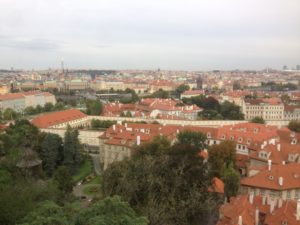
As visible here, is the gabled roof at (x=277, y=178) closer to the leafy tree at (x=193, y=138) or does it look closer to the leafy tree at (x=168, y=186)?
the leafy tree at (x=168, y=186)

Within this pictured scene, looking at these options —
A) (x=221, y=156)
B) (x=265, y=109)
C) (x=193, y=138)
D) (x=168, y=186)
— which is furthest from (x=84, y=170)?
(x=265, y=109)

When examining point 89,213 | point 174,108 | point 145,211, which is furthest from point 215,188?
point 174,108

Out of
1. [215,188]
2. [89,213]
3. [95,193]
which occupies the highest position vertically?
[89,213]

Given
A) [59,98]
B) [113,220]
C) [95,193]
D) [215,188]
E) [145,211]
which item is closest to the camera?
[113,220]

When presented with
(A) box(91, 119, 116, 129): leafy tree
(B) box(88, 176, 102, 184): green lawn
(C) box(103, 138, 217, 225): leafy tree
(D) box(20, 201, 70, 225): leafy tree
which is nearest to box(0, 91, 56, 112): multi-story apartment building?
(A) box(91, 119, 116, 129): leafy tree

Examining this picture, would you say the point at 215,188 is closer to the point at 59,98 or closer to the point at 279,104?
the point at 279,104

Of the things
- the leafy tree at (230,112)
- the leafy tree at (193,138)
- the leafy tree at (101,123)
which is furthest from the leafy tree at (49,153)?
the leafy tree at (230,112)
